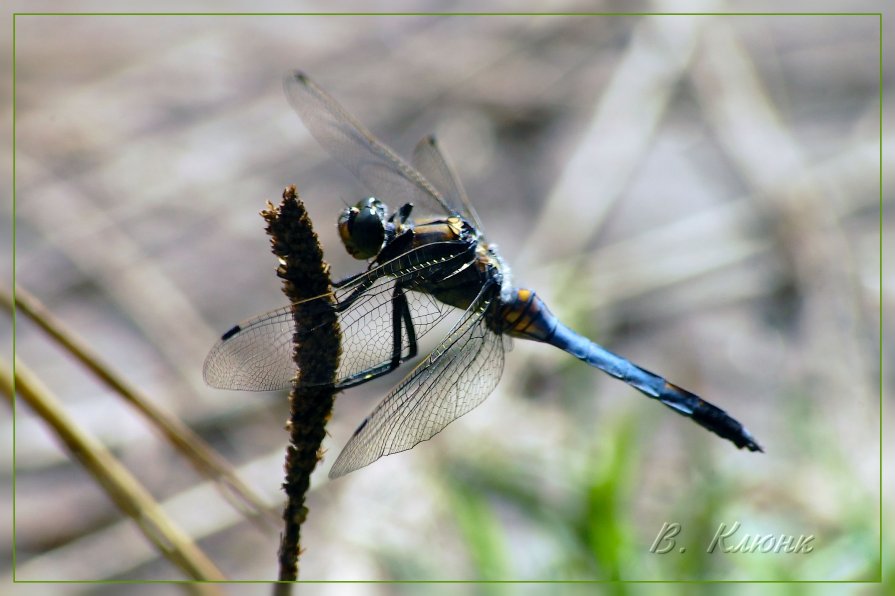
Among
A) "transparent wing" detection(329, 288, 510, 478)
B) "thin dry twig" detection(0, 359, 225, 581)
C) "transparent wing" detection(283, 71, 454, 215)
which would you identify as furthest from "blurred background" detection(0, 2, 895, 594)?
"thin dry twig" detection(0, 359, 225, 581)

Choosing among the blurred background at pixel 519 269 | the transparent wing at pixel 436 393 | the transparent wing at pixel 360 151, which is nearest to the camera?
the transparent wing at pixel 436 393

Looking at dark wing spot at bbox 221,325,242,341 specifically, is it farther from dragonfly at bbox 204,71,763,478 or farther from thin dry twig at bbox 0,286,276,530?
thin dry twig at bbox 0,286,276,530

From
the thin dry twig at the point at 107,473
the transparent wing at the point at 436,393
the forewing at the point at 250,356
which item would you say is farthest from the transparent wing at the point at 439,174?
the thin dry twig at the point at 107,473

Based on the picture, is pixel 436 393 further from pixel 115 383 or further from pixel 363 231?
pixel 115 383

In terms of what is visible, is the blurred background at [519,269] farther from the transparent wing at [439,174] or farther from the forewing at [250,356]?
the forewing at [250,356]

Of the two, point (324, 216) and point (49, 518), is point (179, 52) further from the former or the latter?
point (49, 518)

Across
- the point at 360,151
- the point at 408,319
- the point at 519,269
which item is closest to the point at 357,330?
the point at 408,319
